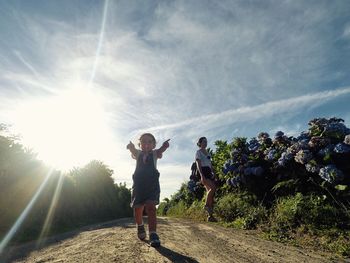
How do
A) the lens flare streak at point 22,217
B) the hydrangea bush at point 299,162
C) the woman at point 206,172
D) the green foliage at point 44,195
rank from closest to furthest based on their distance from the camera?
the hydrangea bush at point 299,162
the lens flare streak at point 22,217
the woman at point 206,172
the green foliage at point 44,195

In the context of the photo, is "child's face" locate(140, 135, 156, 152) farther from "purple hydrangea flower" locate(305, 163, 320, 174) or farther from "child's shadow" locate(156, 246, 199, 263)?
"purple hydrangea flower" locate(305, 163, 320, 174)

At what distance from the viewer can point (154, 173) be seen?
16.2 ft

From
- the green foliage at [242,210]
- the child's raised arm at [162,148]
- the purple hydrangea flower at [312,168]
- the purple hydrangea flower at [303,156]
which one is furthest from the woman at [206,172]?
the child's raised arm at [162,148]

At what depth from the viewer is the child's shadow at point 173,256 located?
3.49 m

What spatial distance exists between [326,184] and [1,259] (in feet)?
19.2

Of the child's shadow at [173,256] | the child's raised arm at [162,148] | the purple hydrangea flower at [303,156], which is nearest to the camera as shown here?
the child's shadow at [173,256]

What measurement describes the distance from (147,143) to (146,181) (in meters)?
0.67

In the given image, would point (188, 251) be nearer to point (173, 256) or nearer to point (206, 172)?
point (173, 256)

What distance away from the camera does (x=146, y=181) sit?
4832 millimetres

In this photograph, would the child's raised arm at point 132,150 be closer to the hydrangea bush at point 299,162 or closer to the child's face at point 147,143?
the child's face at point 147,143

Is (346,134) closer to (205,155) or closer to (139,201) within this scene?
(205,155)

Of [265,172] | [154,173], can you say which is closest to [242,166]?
[265,172]

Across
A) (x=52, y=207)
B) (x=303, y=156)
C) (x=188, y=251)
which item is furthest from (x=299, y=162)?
(x=52, y=207)

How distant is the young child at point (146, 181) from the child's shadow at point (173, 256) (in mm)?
425
